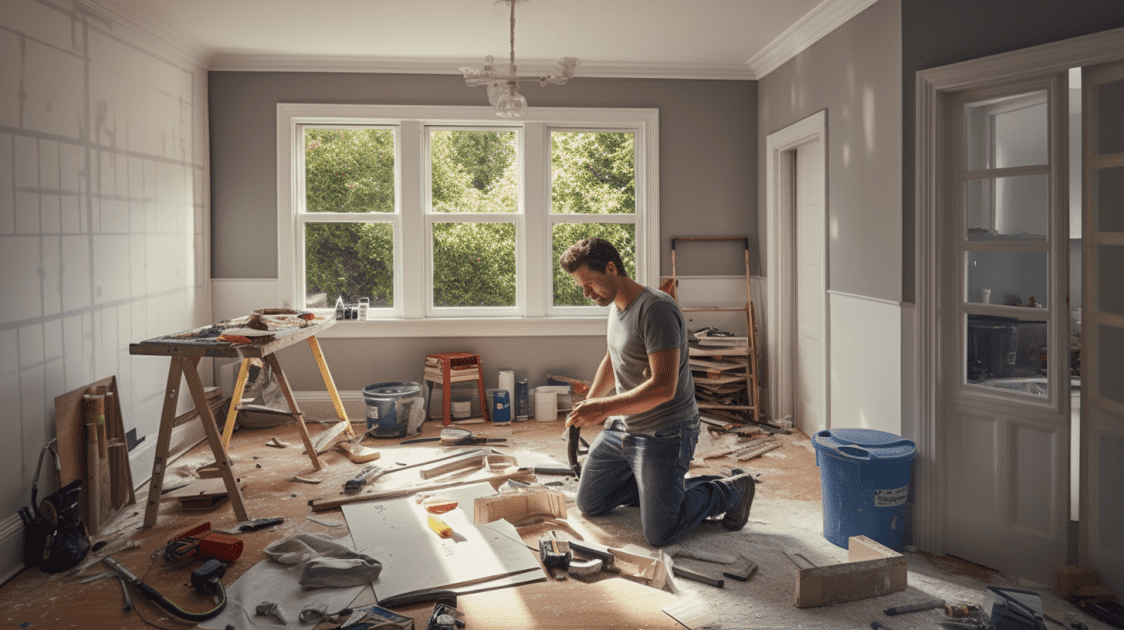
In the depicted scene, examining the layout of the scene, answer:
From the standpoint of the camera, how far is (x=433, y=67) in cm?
586

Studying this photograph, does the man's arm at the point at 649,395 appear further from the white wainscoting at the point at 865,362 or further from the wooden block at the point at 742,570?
the white wainscoting at the point at 865,362

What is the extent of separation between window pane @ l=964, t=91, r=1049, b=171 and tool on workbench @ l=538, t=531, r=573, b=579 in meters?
2.42

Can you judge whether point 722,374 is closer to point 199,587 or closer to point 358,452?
point 358,452

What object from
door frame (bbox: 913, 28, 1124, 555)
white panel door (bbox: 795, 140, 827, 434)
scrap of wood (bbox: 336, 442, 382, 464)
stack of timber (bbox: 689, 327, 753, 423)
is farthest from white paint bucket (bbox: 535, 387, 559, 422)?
door frame (bbox: 913, 28, 1124, 555)

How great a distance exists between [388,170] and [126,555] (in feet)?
11.5

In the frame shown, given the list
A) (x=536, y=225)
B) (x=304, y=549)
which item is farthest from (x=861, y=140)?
(x=304, y=549)

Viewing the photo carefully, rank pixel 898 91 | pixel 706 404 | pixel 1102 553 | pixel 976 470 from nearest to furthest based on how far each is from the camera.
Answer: pixel 1102 553
pixel 976 470
pixel 898 91
pixel 706 404

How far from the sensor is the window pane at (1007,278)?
122 inches

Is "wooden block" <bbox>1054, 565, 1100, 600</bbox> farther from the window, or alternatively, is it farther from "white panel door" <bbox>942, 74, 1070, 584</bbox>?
the window

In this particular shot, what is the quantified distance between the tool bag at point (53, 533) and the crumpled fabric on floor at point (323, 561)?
0.82 m

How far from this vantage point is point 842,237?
177 inches

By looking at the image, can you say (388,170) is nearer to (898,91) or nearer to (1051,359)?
(898,91)

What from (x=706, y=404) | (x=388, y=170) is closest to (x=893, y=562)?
(x=706, y=404)

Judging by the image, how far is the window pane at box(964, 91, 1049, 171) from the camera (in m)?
3.08
